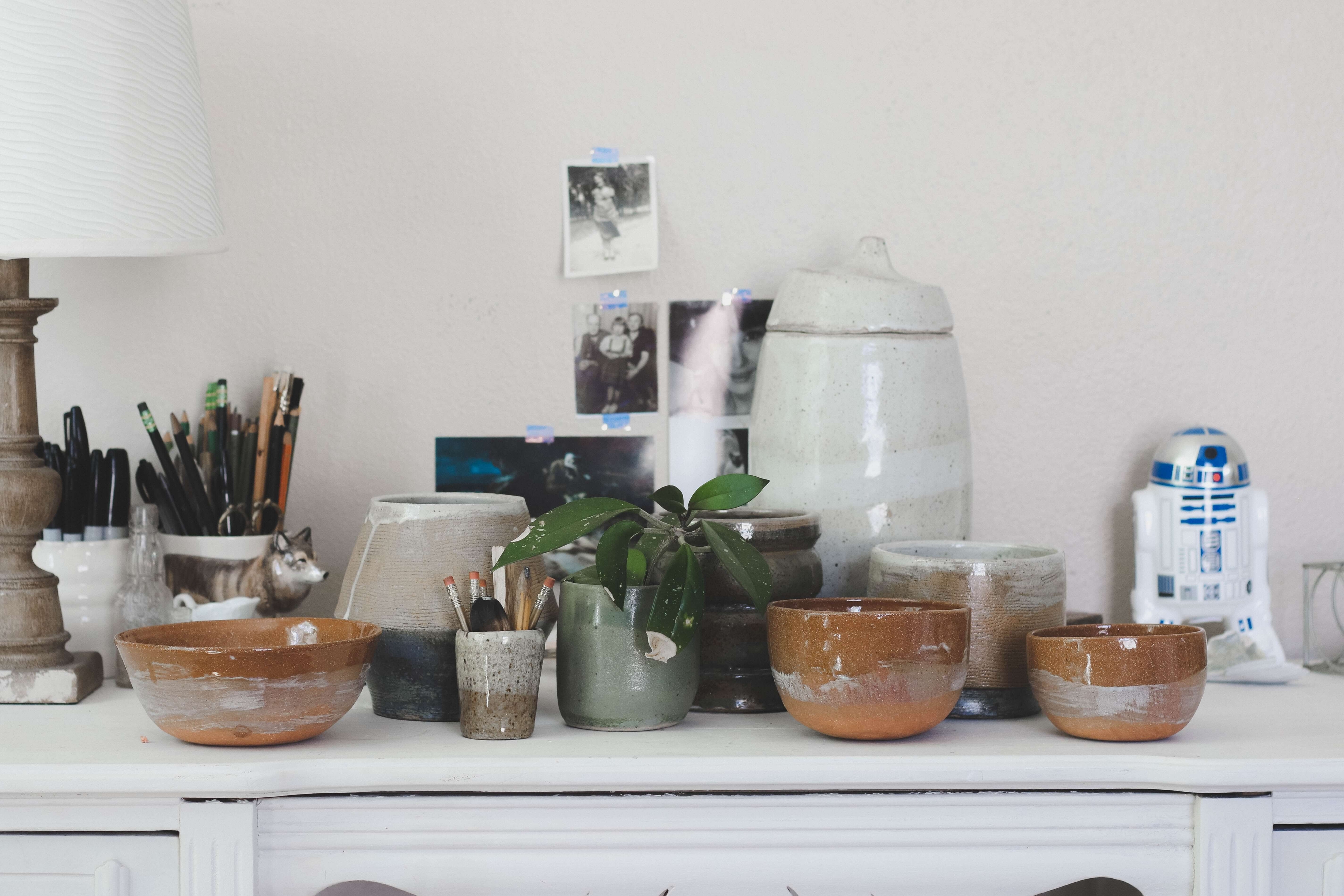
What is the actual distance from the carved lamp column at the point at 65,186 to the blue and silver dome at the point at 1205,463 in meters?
0.84

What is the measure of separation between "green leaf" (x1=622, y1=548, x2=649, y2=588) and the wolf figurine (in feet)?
1.05

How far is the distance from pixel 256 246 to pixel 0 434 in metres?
0.29

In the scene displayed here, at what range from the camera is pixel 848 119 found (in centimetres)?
109

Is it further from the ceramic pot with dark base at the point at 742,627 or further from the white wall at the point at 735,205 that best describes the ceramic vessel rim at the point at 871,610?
the white wall at the point at 735,205

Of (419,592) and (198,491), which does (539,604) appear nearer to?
(419,592)

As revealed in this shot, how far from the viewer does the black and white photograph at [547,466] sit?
3.59 feet

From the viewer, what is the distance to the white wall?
108cm

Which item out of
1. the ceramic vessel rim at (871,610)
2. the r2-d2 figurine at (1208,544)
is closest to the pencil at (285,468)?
the ceramic vessel rim at (871,610)

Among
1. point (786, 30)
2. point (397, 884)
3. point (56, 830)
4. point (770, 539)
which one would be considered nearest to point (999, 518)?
point (770, 539)

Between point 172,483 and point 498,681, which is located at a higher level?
point 172,483

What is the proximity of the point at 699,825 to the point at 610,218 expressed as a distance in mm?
584

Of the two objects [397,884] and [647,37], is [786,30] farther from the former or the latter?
[397,884]

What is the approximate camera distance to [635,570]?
0.78 m

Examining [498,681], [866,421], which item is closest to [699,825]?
[498,681]
